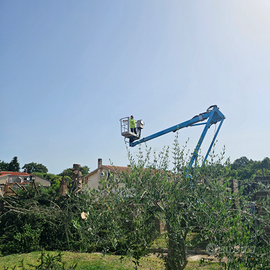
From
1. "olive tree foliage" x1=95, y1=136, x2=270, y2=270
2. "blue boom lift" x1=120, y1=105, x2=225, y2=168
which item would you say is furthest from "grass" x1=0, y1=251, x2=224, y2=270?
"blue boom lift" x1=120, y1=105, x2=225, y2=168

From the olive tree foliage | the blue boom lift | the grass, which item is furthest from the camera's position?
the blue boom lift

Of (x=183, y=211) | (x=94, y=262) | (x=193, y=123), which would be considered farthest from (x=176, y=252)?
(x=193, y=123)

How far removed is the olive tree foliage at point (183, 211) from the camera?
12.0 ft

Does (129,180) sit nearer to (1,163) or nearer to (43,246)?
(43,246)

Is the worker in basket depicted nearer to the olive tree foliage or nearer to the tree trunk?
the olive tree foliage

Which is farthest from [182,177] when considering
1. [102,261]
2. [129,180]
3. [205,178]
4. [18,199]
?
[18,199]

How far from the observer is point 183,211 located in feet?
14.3

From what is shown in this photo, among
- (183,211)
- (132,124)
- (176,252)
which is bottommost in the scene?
(176,252)

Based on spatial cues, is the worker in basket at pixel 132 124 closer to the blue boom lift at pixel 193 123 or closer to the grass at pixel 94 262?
the blue boom lift at pixel 193 123

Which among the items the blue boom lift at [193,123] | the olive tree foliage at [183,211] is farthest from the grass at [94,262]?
the blue boom lift at [193,123]

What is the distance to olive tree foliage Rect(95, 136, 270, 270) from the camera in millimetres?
3643

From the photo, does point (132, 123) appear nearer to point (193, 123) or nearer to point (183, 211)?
point (193, 123)

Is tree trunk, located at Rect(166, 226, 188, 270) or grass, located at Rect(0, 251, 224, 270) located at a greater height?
tree trunk, located at Rect(166, 226, 188, 270)

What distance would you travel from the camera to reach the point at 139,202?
15.5 feet
